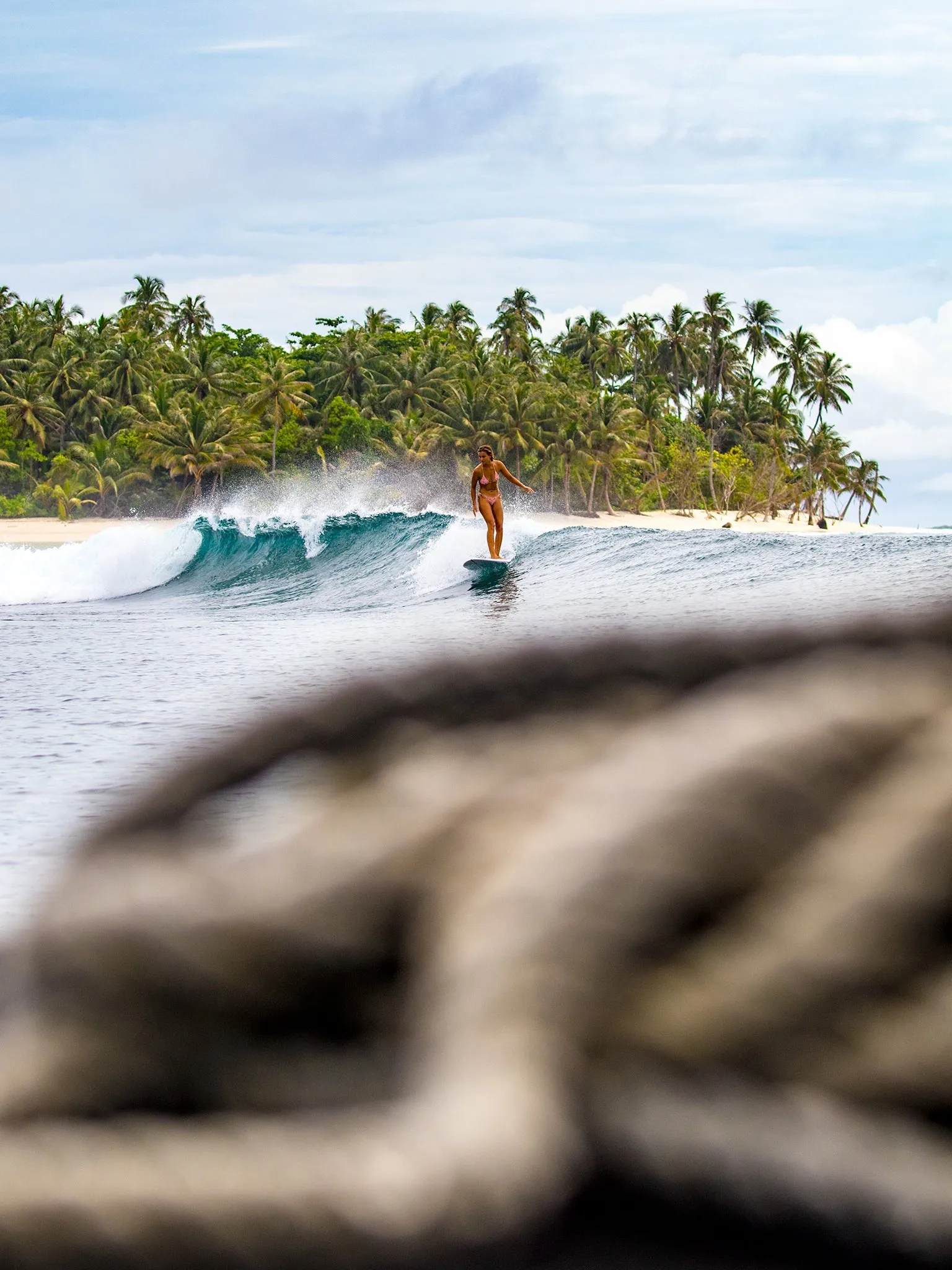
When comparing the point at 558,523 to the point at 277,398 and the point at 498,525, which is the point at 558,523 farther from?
the point at 498,525

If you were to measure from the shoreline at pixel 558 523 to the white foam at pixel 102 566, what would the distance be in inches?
975

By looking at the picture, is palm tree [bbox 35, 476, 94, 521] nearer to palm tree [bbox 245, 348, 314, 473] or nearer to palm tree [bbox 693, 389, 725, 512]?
palm tree [bbox 245, 348, 314, 473]

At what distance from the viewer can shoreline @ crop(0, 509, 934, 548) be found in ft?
165

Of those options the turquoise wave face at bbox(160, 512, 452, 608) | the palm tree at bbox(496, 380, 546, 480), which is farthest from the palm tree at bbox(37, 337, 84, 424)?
the turquoise wave face at bbox(160, 512, 452, 608)

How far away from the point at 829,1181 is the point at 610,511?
6246 cm

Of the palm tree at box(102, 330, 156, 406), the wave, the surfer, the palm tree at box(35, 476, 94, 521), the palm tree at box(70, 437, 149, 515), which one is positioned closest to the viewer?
the wave

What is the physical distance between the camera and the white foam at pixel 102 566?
18.6 metres

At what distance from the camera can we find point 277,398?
55.4 metres

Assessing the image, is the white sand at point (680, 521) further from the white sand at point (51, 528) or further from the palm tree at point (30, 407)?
the palm tree at point (30, 407)

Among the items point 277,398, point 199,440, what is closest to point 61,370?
point 199,440

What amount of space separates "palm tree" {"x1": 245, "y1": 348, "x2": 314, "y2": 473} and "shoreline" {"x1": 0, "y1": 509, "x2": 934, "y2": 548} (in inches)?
251

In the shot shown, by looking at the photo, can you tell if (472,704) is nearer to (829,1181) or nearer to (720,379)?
(829,1181)

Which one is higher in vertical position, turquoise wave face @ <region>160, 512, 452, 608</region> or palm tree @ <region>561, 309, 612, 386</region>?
palm tree @ <region>561, 309, 612, 386</region>

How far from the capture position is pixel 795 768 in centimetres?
60
